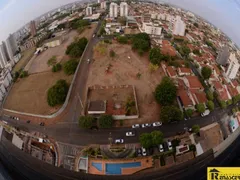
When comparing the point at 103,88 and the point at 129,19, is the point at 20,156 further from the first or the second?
the point at 129,19

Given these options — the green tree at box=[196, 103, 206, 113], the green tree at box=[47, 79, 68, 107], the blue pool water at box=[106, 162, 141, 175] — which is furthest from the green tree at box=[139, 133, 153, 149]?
the green tree at box=[47, 79, 68, 107]

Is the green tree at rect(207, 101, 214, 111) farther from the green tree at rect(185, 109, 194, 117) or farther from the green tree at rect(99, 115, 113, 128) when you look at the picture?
the green tree at rect(99, 115, 113, 128)

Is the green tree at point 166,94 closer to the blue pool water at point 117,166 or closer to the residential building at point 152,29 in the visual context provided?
the blue pool water at point 117,166

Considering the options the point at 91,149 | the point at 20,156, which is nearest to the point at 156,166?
the point at 91,149

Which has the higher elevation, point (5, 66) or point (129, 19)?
point (129, 19)

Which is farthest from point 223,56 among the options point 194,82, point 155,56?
point 155,56

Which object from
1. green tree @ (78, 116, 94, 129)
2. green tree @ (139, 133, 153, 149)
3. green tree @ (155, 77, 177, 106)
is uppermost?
green tree @ (155, 77, 177, 106)

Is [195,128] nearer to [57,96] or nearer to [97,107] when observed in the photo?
[97,107]
